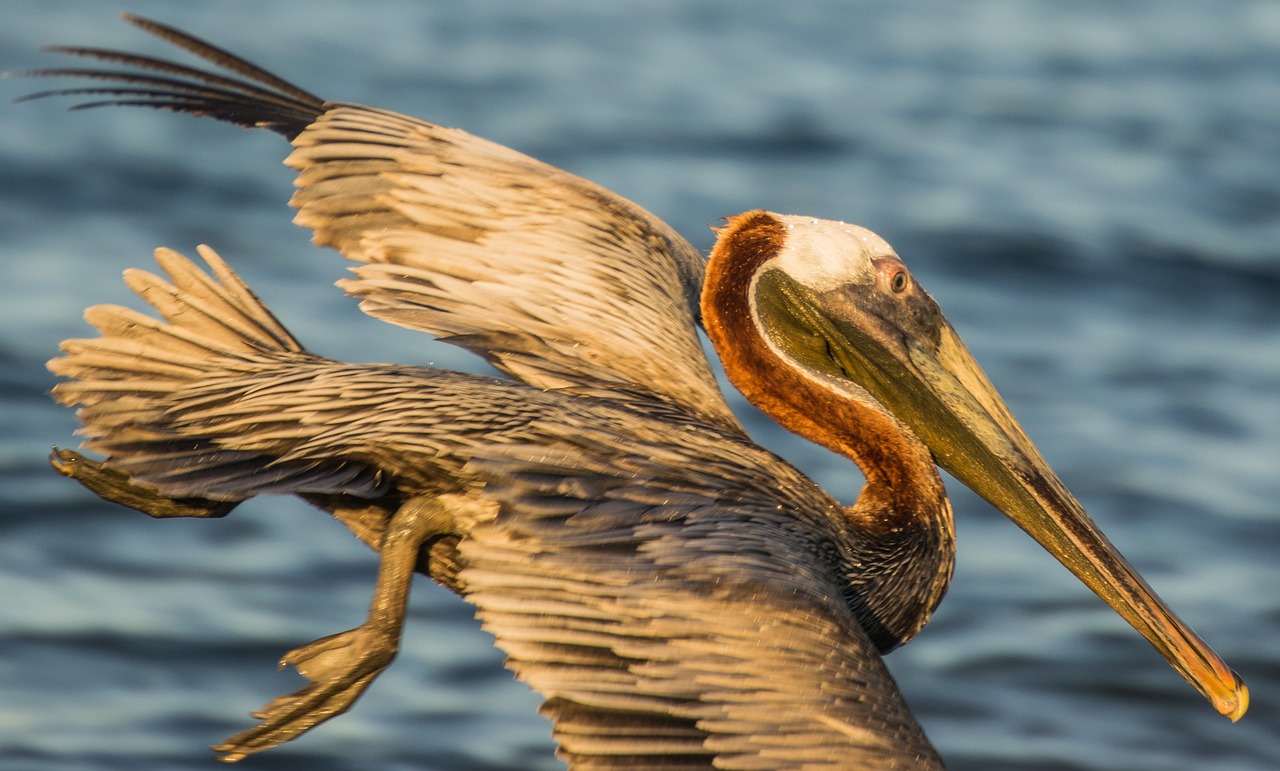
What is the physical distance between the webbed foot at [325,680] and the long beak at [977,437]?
5.25ft

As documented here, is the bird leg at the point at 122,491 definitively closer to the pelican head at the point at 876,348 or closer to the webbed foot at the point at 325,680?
the webbed foot at the point at 325,680

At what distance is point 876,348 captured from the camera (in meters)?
5.41

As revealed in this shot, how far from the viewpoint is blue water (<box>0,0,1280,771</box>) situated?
28.9 feet

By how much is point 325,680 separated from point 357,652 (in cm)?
10

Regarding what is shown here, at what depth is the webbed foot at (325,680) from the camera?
4.55 m

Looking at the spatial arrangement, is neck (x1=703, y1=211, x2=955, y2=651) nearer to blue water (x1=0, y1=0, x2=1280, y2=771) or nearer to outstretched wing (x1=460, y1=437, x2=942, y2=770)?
outstretched wing (x1=460, y1=437, x2=942, y2=770)

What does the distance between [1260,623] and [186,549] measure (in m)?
5.49

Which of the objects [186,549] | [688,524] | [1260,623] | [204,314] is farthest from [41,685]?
[1260,623]

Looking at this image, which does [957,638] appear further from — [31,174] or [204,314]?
[31,174]

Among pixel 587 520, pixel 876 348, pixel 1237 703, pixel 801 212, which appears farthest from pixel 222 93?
pixel 801 212

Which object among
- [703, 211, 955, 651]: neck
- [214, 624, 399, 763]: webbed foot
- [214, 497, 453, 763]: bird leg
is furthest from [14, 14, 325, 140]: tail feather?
[214, 624, 399, 763]: webbed foot

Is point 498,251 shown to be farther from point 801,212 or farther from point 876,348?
point 801,212

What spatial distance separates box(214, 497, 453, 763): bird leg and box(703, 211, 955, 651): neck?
1133mm

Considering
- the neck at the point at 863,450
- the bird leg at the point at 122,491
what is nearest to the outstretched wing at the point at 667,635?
the neck at the point at 863,450
